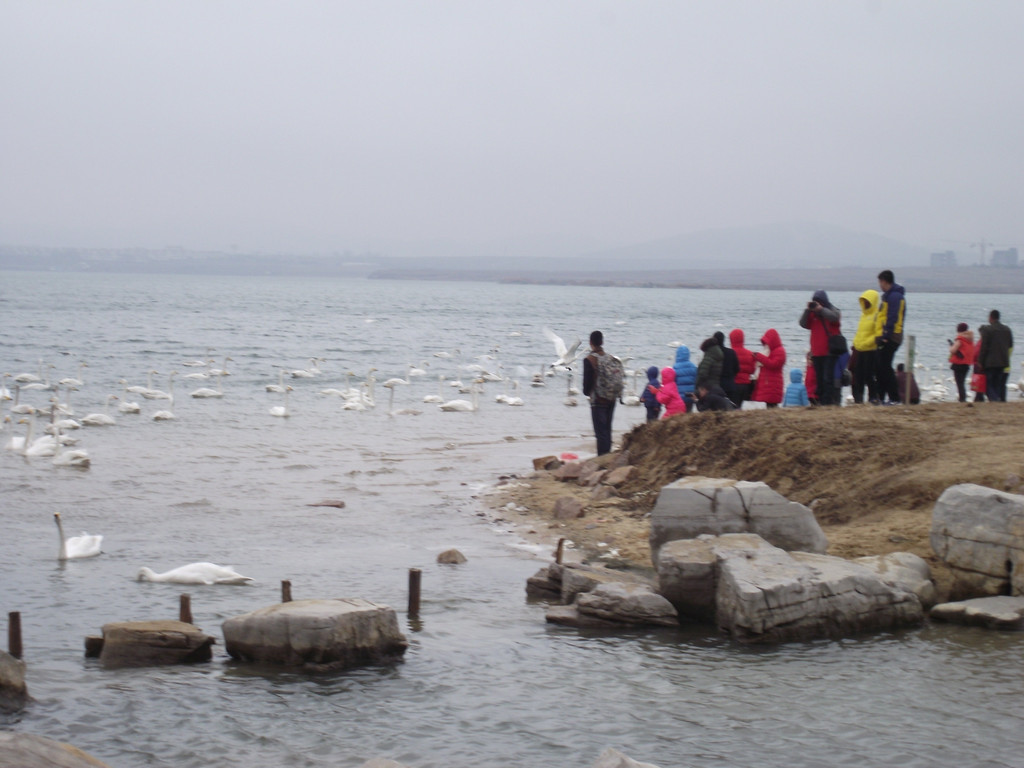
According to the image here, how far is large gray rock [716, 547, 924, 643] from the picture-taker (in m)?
7.66

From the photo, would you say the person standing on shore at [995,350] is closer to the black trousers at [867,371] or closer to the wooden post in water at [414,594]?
the black trousers at [867,371]

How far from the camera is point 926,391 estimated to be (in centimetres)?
2802

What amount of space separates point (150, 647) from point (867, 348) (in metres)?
9.84

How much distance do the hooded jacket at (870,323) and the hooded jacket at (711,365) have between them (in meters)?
1.75

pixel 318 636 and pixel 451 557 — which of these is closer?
pixel 318 636

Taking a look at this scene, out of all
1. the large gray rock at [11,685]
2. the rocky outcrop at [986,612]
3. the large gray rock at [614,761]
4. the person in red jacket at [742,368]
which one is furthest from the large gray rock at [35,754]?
the person in red jacket at [742,368]

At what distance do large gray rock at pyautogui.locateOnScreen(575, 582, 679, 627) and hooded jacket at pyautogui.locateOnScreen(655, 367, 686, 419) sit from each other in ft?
23.0

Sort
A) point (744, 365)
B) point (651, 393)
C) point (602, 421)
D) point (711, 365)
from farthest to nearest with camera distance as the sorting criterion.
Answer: point (651, 393), point (744, 365), point (602, 421), point (711, 365)

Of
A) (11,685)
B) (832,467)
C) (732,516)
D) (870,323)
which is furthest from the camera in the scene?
Result: (870,323)

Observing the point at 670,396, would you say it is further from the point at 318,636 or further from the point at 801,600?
the point at 318,636

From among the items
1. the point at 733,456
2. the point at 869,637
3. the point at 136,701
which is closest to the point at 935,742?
the point at 869,637

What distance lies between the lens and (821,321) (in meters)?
13.0

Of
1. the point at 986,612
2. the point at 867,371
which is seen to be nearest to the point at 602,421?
the point at 867,371

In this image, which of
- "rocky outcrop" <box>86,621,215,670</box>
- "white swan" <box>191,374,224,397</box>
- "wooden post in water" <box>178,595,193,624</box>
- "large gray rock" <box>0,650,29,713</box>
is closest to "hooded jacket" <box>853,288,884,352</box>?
"wooden post in water" <box>178,595,193,624</box>
